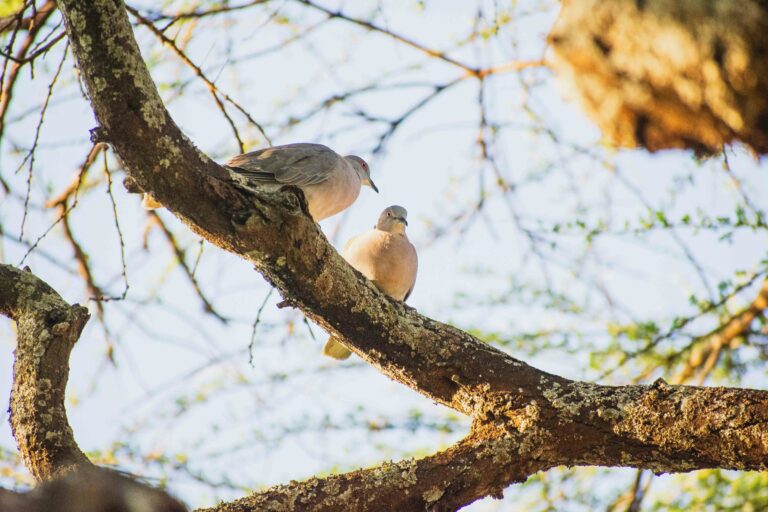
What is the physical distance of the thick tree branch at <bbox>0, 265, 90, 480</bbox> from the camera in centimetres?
286

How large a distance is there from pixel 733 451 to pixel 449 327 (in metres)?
1.11

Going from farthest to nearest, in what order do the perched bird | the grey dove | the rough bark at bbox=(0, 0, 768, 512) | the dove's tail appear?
the perched bird < the dove's tail < the grey dove < the rough bark at bbox=(0, 0, 768, 512)

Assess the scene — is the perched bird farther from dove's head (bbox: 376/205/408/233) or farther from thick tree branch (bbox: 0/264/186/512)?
thick tree branch (bbox: 0/264/186/512)

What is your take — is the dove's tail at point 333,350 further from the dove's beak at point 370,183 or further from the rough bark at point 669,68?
the rough bark at point 669,68

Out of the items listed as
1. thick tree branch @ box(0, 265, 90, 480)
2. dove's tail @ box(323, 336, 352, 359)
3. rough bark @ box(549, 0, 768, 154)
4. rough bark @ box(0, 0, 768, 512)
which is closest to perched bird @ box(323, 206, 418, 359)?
dove's tail @ box(323, 336, 352, 359)

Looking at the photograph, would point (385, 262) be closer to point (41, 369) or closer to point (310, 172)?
point (310, 172)

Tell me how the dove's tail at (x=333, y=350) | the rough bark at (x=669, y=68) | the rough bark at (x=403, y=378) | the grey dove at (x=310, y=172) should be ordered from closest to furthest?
the rough bark at (x=669, y=68) < the rough bark at (x=403, y=378) < the grey dove at (x=310, y=172) < the dove's tail at (x=333, y=350)

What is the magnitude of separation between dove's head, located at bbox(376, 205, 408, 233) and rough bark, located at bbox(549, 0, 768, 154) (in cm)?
375

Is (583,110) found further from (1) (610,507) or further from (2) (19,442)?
(1) (610,507)

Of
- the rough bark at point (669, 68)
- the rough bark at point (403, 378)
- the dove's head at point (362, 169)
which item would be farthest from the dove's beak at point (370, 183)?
the rough bark at point (669, 68)

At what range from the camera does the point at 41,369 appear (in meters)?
2.99

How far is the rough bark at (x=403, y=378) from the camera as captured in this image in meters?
2.77

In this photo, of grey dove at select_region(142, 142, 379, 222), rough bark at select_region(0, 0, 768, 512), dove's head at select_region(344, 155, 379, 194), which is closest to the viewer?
rough bark at select_region(0, 0, 768, 512)

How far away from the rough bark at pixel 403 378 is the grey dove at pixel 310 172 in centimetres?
155
